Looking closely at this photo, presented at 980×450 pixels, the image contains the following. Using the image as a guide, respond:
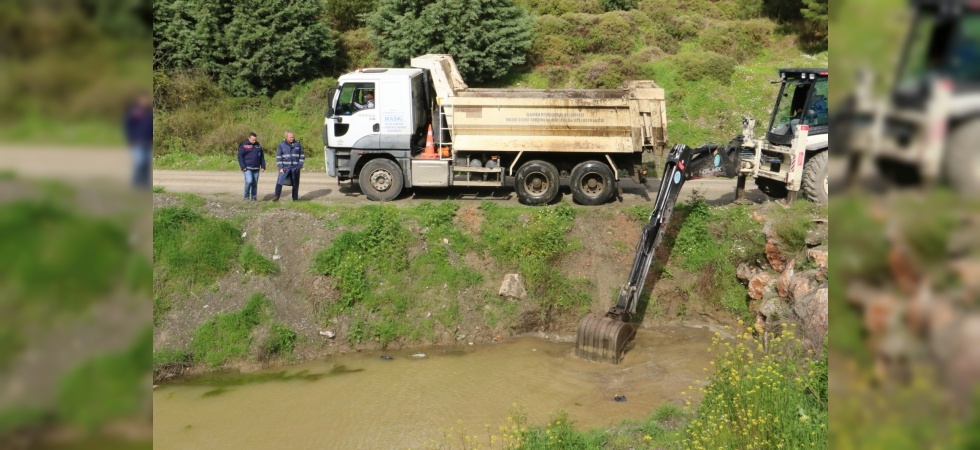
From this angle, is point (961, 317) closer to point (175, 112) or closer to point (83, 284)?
point (83, 284)

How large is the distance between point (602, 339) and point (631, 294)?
957 millimetres

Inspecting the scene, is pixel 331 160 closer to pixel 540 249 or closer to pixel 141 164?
pixel 540 249

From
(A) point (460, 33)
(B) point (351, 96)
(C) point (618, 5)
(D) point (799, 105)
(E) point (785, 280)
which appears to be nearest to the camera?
(E) point (785, 280)

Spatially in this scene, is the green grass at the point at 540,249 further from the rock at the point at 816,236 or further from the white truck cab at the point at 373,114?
the rock at the point at 816,236

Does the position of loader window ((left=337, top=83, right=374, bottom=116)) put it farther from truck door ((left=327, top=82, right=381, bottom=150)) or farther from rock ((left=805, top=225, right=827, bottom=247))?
rock ((left=805, top=225, right=827, bottom=247))

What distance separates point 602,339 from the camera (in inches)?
465

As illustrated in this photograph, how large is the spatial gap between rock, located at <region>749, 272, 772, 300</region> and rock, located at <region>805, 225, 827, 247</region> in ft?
3.45

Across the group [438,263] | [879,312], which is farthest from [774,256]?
[879,312]

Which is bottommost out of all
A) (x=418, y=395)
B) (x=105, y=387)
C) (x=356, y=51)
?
(x=418, y=395)

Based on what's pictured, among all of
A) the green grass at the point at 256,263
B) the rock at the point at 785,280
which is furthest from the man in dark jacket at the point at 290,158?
the rock at the point at 785,280

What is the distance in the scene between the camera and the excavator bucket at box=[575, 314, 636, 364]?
11.7 metres

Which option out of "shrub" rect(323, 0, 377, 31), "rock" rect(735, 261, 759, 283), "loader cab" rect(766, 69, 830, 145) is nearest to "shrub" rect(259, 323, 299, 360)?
"rock" rect(735, 261, 759, 283)

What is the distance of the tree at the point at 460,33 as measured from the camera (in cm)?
2688

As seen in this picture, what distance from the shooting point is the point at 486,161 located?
1488 centimetres
